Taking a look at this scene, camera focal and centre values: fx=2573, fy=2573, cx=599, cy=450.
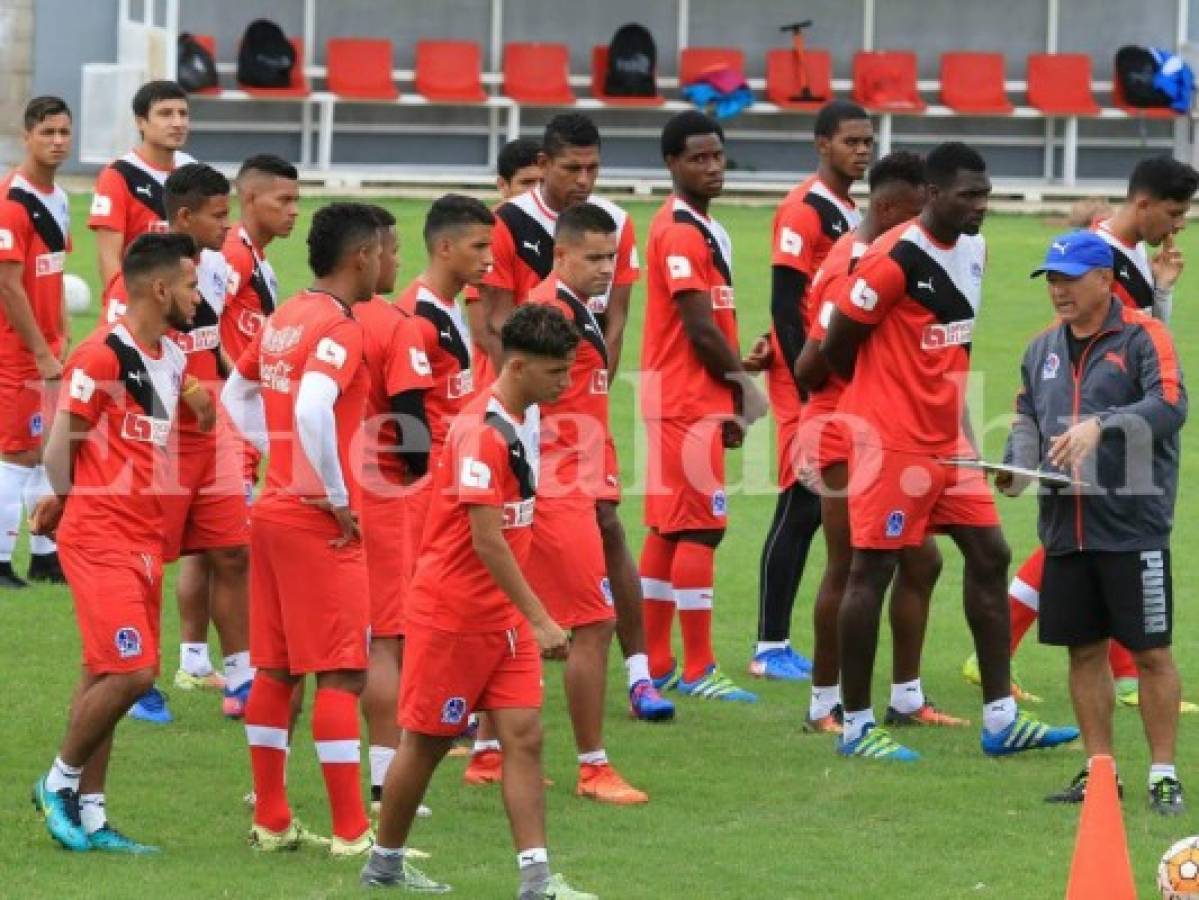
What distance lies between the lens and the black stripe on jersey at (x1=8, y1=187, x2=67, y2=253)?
1320 centimetres

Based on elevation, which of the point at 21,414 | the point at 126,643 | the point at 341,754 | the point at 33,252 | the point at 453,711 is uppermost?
the point at 33,252

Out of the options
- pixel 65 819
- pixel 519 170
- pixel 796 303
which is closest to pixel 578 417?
pixel 519 170

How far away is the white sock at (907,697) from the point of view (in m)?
11.1

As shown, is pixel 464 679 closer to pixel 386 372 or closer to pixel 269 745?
pixel 269 745

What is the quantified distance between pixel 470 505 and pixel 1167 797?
9.93ft

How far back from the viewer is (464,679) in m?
8.32

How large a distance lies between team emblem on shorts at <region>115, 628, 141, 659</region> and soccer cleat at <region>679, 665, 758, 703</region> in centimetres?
359

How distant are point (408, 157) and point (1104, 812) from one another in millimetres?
25908

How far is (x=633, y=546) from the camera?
15172mm

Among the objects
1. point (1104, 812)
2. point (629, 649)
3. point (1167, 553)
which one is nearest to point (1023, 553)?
point (629, 649)

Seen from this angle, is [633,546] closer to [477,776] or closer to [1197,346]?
[477,776]

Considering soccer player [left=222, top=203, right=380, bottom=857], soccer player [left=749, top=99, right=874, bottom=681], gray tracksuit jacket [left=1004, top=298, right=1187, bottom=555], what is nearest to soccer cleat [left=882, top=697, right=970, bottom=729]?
soccer player [left=749, top=99, right=874, bottom=681]

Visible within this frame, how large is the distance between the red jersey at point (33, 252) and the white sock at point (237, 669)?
9.99 feet

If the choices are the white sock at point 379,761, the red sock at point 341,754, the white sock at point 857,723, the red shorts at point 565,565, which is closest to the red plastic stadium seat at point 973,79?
the white sock at point 857,723
